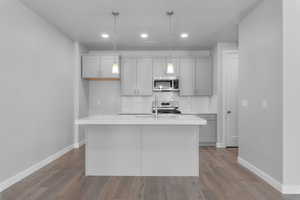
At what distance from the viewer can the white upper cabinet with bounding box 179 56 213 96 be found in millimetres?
6039

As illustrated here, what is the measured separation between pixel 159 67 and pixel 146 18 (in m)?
2.16

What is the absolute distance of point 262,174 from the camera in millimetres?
3301

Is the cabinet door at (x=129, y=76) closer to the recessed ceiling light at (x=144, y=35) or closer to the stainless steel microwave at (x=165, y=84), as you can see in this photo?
the stainless steel microwave at (x=165, y=84)

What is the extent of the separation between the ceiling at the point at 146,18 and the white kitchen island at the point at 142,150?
1781 millimetres

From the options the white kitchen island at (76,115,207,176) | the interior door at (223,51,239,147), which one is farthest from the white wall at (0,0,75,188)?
the interior door at (223,51,239,147)

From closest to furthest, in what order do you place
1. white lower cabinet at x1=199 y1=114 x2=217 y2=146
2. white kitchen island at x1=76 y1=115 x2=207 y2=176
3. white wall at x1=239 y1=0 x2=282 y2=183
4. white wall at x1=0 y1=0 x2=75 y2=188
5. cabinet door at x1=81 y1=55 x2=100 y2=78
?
white wall at x1=239 y1=0 x2=282 y2=183 < white wall at x1=0 y1=0 x2=75 y2=188 < white kitchen island at x1=76 y1=115 x2=207 y2=176 < white lower cabinet at x1=199 y1=114 x2=217 y2=146 < cabinet door at x1=81 y1=55 x2=100 y2=78

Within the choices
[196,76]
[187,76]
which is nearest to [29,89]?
[187,76]

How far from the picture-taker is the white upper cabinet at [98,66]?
5.88 metres

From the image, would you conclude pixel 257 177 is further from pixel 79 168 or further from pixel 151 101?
pixel 151 101

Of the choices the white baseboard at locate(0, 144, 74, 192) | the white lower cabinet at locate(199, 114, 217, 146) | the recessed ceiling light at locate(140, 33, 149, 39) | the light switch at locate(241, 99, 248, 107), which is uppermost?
the recessed ceiling light at locate(140, 33, 149, 39)

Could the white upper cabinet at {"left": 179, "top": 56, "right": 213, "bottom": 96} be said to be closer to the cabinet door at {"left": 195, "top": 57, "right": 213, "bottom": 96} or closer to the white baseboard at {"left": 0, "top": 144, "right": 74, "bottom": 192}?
the cabinet door at {"left": 195, "top": 57, "right": 213, "bottom": 96}

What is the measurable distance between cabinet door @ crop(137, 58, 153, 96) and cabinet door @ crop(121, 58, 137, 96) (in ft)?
0.36
